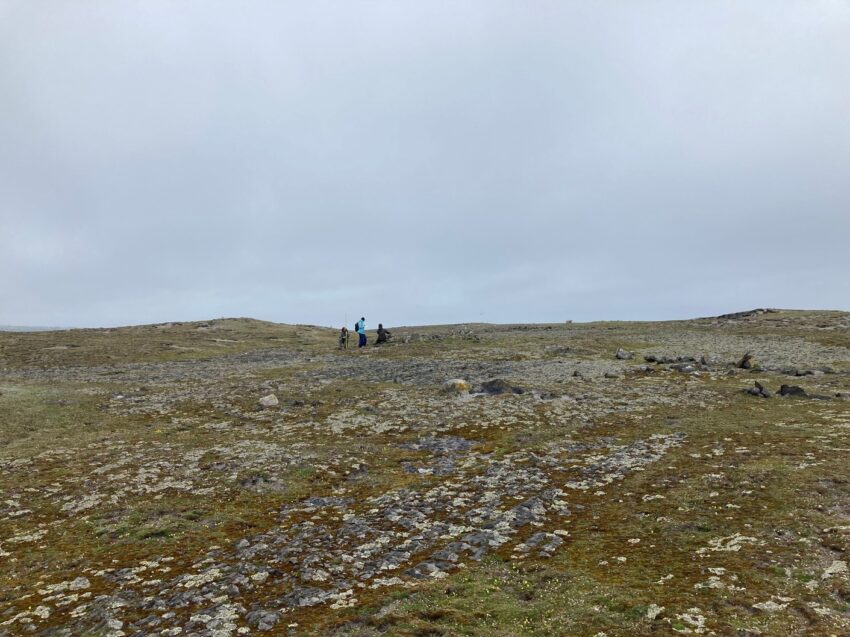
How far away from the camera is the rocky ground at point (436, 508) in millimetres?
10164

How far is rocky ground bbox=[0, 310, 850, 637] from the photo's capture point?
10.2 m

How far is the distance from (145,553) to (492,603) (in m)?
9.76

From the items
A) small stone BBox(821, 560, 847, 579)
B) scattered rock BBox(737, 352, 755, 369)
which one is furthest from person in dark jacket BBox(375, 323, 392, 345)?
small stone BBox(821, 560, 847, 579)

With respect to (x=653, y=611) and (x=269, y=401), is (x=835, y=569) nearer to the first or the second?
(x=653, y=611)

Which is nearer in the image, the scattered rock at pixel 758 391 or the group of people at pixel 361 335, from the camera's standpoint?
the scattered rock at pixel 758 391

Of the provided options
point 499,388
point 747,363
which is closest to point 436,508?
point 499,388

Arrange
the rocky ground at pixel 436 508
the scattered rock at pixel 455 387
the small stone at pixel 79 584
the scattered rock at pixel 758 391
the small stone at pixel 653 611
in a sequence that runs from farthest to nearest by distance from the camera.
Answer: the scattered rock at pixel 455 387 → the scattered rock at pixel 758 391 → the small stone at pixel 79 584 → the rocky ground at pixel 436 508 → the small stone at pixel 653 611

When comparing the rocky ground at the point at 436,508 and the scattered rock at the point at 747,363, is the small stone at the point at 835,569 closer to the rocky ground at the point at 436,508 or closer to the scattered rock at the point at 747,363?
the rocky ground at the point at 436,508

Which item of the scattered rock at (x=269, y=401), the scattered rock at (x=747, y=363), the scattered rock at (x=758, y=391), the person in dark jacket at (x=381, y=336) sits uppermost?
the person in dark jacket at (x=381, y=336)

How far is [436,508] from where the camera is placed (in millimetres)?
15914

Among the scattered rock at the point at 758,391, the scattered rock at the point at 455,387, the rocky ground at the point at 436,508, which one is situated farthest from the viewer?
the scattered rock at the point at 455,387

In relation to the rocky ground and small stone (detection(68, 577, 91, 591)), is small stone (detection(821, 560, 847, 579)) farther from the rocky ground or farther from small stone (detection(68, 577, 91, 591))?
small stone (detection(68, 577, 91, 591))

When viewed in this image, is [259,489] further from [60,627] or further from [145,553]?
[60,627]

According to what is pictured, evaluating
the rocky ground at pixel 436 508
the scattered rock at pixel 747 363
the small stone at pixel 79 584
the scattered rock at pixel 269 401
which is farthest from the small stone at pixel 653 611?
the scattered rock at pixel 747 363
